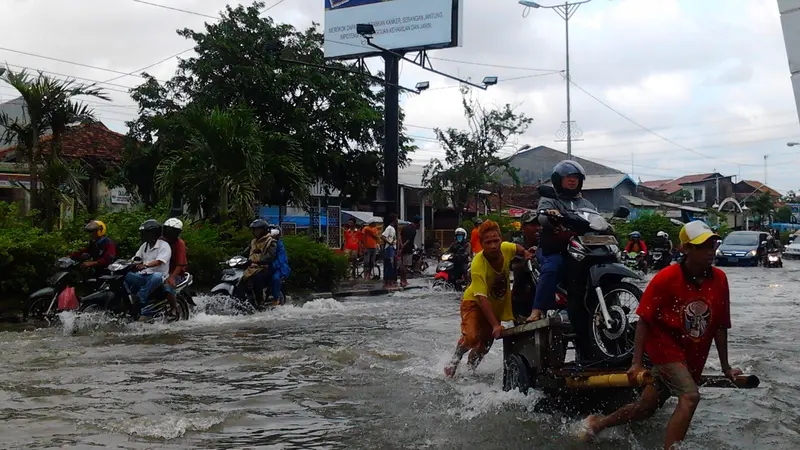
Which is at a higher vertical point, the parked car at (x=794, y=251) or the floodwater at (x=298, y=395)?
the floodwater at (x=298, y=395)

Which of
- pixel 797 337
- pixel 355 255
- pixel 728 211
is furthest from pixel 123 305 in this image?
pixel 728 211

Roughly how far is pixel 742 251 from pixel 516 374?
3017 centimetres

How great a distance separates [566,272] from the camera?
19.7ft

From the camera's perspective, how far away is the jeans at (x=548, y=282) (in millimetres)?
5902

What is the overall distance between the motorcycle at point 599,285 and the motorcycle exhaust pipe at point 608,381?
457 mm

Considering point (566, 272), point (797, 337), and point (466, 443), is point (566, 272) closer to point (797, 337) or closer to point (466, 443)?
point (466, 443)

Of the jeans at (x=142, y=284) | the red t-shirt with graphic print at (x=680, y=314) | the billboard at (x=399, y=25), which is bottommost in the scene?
the jeans at (x=142, y=284)

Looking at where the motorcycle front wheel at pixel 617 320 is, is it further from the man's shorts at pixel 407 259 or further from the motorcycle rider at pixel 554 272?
the man's shorts at pixel 407 259

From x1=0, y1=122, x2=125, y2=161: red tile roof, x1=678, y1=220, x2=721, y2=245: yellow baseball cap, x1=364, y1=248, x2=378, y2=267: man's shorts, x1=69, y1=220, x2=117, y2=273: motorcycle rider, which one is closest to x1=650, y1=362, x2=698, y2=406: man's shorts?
x1=678, y1=220, x2=721, y2=245: yellow baseball cap

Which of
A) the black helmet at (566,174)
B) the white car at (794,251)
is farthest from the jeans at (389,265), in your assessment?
the white car at (794,251)

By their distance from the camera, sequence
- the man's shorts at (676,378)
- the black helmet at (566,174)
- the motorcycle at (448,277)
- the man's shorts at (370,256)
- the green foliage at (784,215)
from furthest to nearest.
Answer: the green foliage at (784,215)
the man's shorts at (370,256)
the motorcycle at (448,277)
the black helmet at (566,174)
the man's shorts at (676,378)

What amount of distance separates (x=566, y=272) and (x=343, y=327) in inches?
241

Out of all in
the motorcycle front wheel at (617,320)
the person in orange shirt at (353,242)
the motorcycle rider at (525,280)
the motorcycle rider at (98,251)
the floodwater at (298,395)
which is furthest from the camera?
the person in orange shirt at (353,242)

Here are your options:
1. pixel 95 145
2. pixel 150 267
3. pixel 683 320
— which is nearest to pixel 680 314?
pixel 683 320
